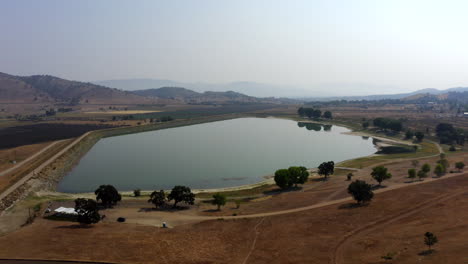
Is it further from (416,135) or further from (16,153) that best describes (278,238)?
(416,135)

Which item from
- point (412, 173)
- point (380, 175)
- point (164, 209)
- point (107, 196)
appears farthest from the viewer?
point (412, 173)

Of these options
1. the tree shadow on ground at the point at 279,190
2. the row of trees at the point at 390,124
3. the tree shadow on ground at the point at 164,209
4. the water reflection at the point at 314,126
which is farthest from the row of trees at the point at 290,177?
the water reflection at the point at 314,126

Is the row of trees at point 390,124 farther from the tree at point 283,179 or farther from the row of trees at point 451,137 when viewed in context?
the tree at point 283,179

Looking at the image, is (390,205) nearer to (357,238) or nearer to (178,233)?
(357,238)

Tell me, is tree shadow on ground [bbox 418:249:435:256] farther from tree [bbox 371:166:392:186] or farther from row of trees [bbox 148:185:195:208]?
row of trees [bbox 148:185:195:208]

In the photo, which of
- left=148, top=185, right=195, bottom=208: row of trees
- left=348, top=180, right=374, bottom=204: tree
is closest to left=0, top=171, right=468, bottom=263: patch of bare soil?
left=348, top=180, right=374, bottom=204: tree

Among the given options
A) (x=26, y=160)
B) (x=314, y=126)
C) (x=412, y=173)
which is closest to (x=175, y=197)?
(x=412, y=173)

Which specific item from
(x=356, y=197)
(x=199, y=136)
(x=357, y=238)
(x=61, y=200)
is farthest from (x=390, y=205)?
(x=199, y=136)

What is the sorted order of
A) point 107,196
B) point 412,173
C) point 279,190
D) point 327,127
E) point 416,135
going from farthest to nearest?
point 327,127
point 416,135
point 412,173
point 279,190
point 107,196
